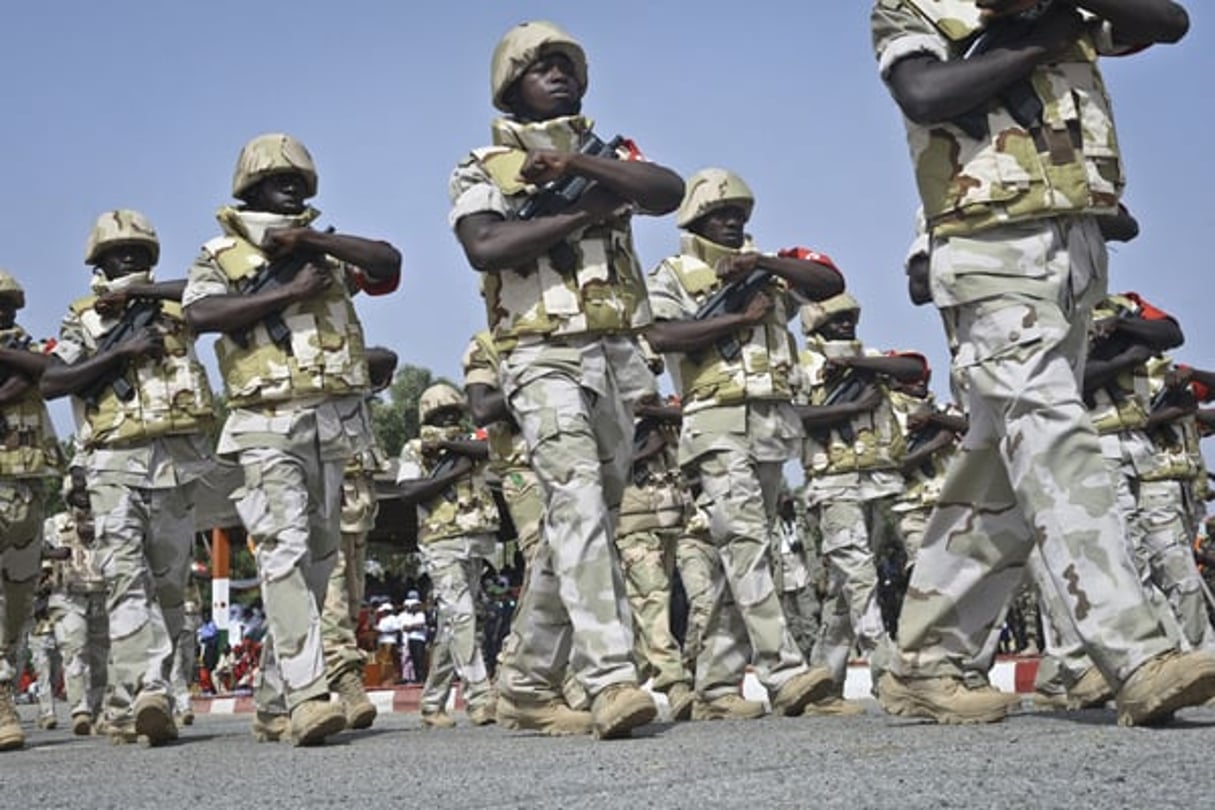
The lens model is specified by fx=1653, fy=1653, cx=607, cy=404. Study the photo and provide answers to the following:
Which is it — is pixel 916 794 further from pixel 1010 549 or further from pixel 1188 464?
pixel 1188 464

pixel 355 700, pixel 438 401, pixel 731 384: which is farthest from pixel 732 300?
pixel 438 401

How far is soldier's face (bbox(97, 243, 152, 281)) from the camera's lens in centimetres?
910

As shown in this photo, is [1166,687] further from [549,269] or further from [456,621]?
[456,621]

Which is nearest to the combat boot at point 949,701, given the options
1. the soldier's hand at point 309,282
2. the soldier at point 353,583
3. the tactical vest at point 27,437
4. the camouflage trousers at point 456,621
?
the soldier at point 353,583

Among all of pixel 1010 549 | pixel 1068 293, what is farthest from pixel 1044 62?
pixel 1010 549

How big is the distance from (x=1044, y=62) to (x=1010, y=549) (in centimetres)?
144

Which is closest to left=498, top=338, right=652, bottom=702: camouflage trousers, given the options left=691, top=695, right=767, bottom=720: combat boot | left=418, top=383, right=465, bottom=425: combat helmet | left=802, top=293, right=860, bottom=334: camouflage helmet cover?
left=691, top=695, right=767, bottom=720: combat boot

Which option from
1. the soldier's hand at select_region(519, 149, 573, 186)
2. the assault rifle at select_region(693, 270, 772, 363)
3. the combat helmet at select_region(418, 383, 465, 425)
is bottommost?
the assault rifle at select_region(693, 270, 772, 363)

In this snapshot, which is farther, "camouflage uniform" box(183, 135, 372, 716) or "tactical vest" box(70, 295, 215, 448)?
"tactical vest" box(70, 295, 215, 448)

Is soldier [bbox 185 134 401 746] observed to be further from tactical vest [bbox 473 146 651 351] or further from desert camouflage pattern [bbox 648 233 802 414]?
desert camouflage pattern [bbox 648 233 802 414]

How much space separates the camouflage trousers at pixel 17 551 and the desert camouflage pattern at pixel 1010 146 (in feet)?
21.3

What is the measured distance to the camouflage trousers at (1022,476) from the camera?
4.43m

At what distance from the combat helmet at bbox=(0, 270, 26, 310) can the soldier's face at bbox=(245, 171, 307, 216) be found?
110 inches

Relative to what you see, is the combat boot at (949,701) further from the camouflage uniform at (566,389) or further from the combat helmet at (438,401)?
the combat helmet at (438,401)
